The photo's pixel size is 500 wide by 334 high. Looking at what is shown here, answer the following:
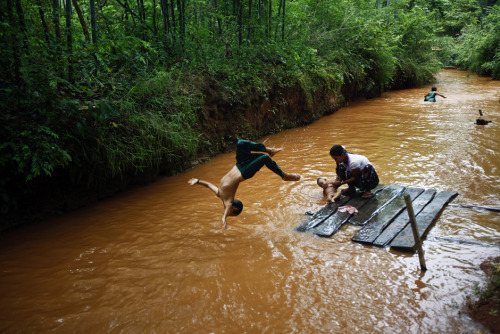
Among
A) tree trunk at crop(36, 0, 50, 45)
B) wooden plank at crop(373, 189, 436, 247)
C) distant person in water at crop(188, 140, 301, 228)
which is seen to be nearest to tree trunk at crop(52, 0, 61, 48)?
tree trunk at crop(36, 0, 50, 45)

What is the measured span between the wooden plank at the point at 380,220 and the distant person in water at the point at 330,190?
0.74 m

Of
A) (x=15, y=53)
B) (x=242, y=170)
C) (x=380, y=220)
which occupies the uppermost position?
(x=15, y=53)

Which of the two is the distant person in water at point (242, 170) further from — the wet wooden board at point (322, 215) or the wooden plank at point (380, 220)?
the wooden plank at point (380, 220)

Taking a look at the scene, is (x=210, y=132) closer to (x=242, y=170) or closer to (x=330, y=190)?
(x=330, y=190)

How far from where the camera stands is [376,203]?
16.1 ft

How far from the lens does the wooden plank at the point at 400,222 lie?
3891mm

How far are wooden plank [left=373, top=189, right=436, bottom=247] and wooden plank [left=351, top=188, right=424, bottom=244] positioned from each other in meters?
0.05

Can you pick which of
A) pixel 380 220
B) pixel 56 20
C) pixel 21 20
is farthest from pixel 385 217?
pixel 56 20

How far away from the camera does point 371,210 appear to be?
15.5 ft

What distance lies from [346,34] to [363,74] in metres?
1.84

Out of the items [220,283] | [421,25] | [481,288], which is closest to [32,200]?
[220,283]

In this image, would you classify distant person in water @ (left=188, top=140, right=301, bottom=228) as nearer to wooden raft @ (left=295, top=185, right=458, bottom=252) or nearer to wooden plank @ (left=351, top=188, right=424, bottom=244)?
wooden raft @ (left=295, top=185, right=458, bottom=252)

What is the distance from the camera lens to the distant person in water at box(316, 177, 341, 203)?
203 inches

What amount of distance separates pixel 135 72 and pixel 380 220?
543 cm
